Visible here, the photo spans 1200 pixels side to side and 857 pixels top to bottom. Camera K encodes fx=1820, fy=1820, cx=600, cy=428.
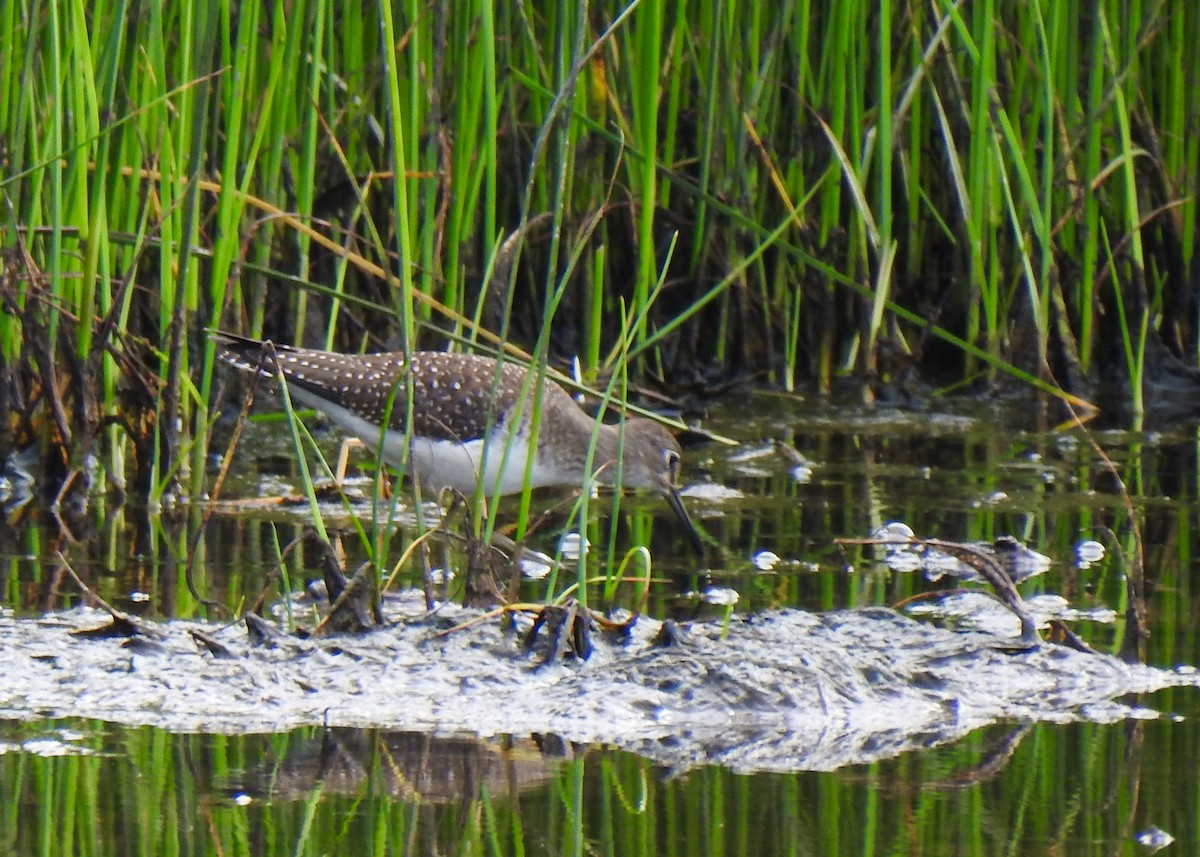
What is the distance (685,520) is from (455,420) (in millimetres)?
801

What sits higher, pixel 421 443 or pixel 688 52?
pixel 688 52

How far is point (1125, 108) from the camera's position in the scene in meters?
6.82

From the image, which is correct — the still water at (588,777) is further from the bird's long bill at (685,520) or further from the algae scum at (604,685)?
the bird's long bill at (685,520)

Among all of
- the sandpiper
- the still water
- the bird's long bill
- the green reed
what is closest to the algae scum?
the still water

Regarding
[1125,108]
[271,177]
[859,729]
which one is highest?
[1125,108]

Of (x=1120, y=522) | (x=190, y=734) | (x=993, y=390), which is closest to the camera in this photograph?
(x=190, y=734)

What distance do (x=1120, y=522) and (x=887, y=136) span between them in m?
1.81

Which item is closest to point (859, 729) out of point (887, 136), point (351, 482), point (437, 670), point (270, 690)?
point (437, 670)

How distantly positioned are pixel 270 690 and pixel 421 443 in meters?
2.23

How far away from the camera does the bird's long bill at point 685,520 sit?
499 centimetres

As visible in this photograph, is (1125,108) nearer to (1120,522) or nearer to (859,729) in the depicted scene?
(1120,522)

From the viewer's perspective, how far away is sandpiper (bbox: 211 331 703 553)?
5398mm

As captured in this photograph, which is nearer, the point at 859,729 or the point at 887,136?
the point at 859,729

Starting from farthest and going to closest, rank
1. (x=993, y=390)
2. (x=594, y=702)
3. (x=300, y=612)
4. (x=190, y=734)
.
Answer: (x=993, y=390)
(x=300, y=612)
(x=594, y=702)
(x=190, y=734)
